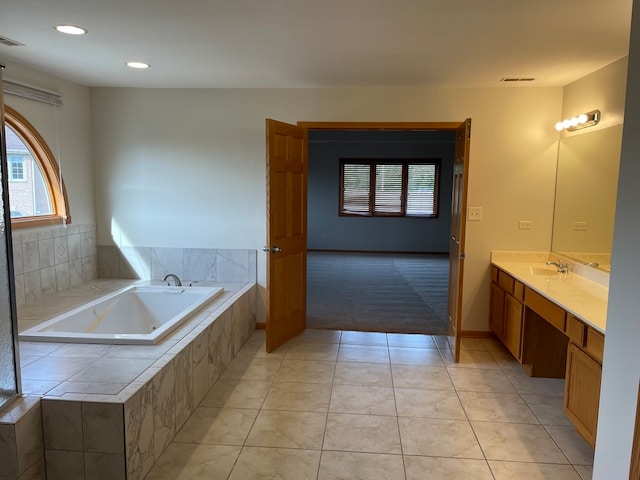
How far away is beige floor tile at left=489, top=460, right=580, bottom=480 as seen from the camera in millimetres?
2309

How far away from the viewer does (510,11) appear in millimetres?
2307

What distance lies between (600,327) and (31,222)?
13.5 ft

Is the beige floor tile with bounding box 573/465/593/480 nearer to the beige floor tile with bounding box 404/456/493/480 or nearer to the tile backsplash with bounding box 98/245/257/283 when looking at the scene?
the beige floor tile with bounding box 404/456/493/480

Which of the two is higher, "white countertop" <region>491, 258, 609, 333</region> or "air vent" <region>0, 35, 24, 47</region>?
A: "air vent" <region>0, 35, 24, 47</region>

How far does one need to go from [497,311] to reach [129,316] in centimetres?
329

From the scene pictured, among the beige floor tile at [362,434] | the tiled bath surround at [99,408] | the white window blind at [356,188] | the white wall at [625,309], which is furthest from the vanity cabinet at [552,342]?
the white window blind at [356,188]

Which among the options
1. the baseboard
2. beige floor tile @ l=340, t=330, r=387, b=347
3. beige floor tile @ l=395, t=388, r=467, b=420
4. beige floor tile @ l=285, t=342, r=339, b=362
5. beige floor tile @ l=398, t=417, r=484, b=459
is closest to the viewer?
beige floor tile @ l=398, t=417, r=484, b=459

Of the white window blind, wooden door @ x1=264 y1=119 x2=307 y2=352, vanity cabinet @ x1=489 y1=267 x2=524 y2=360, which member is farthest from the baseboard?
the white window blind

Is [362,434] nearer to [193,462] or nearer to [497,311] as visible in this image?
[193,462]

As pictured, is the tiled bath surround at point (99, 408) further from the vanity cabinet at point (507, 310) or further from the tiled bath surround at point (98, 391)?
the vanity cabinet at point (507, 310)

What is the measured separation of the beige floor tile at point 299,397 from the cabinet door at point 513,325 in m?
1.54

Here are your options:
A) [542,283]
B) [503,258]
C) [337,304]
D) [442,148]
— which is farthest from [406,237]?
[542,283]

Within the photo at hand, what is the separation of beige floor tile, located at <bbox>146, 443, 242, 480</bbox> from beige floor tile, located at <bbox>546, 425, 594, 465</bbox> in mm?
1839

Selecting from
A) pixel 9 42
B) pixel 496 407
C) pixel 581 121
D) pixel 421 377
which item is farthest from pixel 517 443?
pixel 9 42
